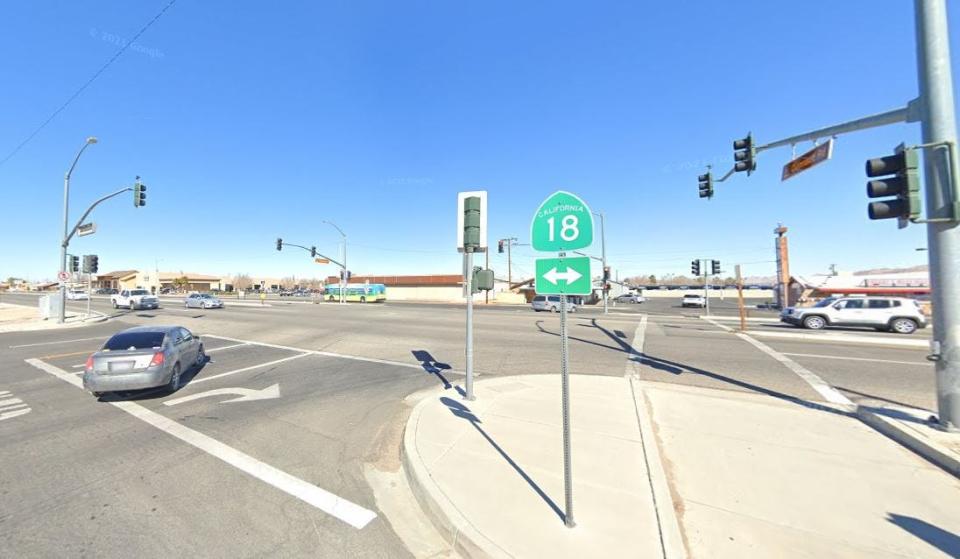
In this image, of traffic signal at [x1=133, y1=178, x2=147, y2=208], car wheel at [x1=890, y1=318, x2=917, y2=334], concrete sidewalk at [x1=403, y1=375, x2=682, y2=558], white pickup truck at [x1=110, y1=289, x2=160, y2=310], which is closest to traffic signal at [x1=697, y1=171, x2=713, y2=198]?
concrete sidewalk at [x1=403, y1=375, x2=682, y2=558]

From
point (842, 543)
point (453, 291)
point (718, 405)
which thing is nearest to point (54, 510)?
point (842, 543)

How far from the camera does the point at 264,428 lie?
17.3 ft

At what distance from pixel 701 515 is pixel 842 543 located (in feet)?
3.01

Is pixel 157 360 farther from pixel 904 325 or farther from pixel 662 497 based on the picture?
pixel 904 325

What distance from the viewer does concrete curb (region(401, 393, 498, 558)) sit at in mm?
2671

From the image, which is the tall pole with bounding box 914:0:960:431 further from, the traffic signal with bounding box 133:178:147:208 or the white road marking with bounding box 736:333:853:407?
the traffic signal with bounding box 133:178:147:208

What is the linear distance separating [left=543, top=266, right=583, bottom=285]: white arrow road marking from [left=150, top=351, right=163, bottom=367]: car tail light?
7769 mm

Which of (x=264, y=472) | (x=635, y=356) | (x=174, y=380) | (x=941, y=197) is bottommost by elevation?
(x=264, y=472)

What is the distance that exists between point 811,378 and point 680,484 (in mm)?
6866

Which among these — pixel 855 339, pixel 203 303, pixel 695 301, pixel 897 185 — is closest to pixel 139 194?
pixel 203 303

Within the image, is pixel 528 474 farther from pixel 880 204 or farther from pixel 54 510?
pixel 880 204

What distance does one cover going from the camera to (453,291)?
63594mm

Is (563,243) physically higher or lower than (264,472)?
higher

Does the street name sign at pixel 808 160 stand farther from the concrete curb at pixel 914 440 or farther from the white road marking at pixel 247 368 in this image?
the white road marking at pixel 247 368
